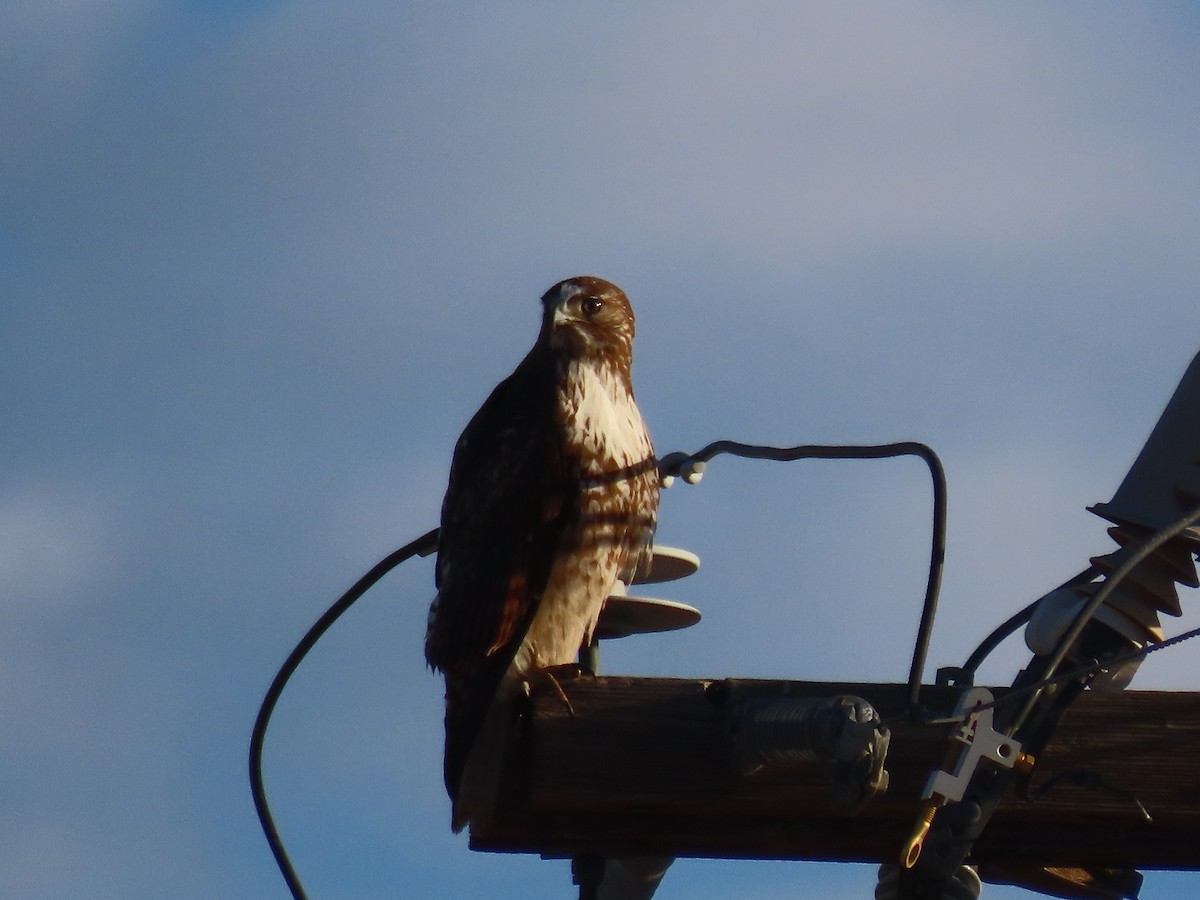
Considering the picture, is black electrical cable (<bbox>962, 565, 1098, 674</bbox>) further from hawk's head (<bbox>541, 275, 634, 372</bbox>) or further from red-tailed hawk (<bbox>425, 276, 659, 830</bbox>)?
hawk's head (<bbox>541, 275, 634, 372</bbox>)

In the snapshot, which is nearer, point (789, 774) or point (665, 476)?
point (789, 774)

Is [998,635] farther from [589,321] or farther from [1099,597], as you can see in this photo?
[589,321]

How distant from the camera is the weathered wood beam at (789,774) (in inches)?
123

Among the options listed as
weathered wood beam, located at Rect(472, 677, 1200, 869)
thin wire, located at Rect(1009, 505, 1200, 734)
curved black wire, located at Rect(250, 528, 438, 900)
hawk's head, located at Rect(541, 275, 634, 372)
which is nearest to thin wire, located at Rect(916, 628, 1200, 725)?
thin wire, located at Rect(1009, 505, 1200, 734)

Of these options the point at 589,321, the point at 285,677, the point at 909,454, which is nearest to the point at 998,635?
the point at 909,454

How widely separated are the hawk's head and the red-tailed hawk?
0.05m

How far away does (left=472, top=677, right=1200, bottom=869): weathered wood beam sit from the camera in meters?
3.13

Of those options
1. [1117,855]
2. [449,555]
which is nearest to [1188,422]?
[1117,855]

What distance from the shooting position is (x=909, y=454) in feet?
10.3

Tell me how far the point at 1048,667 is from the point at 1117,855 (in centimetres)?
62

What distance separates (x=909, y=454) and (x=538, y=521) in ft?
5.47

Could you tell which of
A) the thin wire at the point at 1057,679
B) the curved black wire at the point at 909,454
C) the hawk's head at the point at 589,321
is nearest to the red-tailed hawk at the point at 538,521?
the hawk's head at the point at 589,321

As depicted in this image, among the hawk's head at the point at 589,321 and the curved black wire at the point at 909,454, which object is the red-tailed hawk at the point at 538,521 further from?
the curved black wire at the point at 909,454

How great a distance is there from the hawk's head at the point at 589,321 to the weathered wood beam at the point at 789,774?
2105 mm
